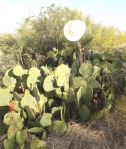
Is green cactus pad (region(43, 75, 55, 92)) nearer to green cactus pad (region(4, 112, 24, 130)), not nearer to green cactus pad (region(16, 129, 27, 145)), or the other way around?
green cactus pad (region(4, 112, 24, 130))

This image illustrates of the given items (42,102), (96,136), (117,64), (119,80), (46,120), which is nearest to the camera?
(96,136)

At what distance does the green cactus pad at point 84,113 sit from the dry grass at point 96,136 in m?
0.10

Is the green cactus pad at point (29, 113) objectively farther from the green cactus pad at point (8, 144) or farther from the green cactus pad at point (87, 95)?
the green cactus pad at point (87, 95)

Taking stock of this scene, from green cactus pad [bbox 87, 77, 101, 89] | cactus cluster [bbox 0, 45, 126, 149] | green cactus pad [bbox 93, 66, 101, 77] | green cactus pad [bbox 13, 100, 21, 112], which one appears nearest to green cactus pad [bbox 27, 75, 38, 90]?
cactus cluster [bbox 0, 45, 126, 149]

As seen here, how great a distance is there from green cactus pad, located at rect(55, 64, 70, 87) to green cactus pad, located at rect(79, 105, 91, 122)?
475 mm

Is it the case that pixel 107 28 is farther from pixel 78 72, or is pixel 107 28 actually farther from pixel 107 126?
pixel 107 126

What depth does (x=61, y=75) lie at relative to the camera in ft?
16.4

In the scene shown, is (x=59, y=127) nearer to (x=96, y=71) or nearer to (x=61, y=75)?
(x=61, y=75)

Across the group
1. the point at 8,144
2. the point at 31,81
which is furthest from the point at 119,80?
the point at 8,144

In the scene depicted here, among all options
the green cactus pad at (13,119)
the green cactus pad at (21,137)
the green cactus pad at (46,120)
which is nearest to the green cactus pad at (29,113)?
the green cactus pad at (13,119)

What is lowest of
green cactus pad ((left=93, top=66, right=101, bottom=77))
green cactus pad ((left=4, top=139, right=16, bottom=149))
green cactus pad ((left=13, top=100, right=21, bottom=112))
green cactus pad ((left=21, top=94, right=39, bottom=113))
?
green cactus pad ((left=4, top=139, right=16, bottom=149))

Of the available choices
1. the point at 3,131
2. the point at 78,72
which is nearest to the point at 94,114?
the point at 78,72

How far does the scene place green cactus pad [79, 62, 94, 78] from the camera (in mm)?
5199

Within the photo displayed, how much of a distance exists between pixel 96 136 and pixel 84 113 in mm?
418
